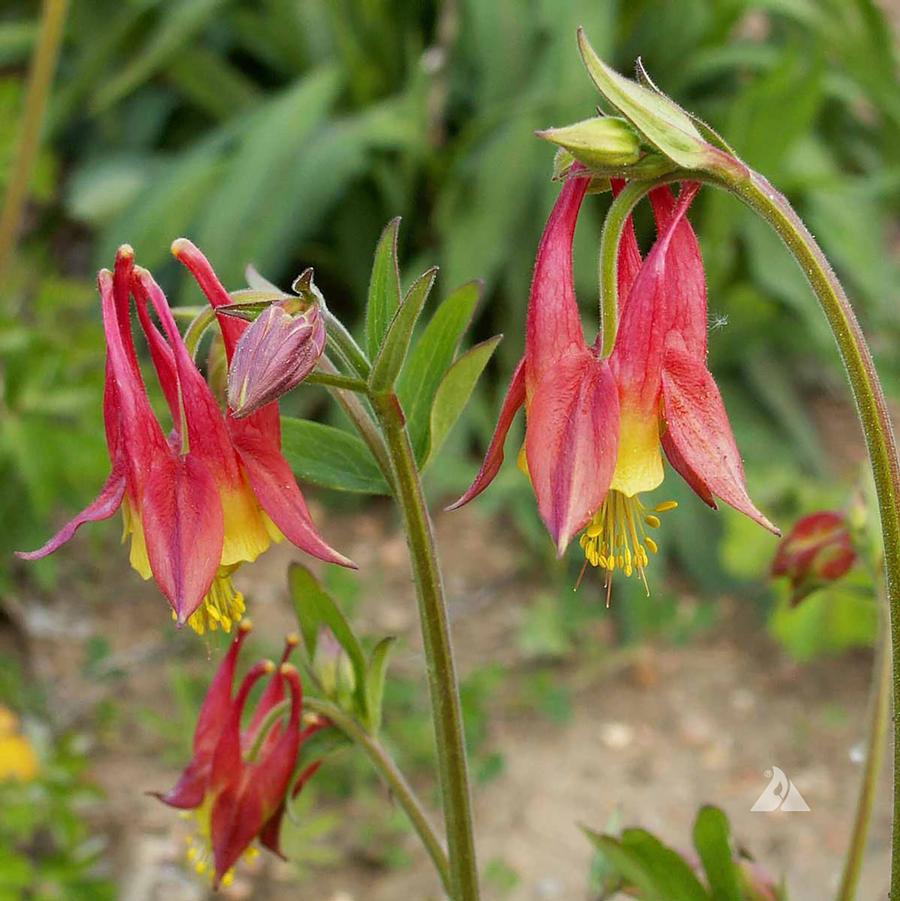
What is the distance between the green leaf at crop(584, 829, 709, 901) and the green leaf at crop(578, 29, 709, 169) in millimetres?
476

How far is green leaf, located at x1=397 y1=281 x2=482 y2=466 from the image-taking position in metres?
1.01

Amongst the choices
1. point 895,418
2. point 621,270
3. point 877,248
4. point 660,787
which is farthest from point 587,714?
point 621,270

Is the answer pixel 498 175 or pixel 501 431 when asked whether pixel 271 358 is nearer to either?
pixel 501 431

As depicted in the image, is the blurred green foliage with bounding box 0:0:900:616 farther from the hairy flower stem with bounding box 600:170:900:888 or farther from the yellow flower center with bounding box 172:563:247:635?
the hairy flower stem with bounding box 600:170:900:888

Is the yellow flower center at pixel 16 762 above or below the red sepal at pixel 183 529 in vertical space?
below

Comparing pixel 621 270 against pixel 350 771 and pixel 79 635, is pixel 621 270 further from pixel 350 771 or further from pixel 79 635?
pixel 79 635

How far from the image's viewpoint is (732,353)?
3.60 meters

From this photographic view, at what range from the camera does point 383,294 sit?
38.3 inches

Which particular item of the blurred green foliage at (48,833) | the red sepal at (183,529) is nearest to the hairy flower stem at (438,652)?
the red sepal at (183,529)

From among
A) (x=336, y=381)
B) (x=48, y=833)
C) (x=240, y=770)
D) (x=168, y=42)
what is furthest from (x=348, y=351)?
(x=168, y=42)

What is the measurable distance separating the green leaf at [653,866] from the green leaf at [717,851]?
16mm

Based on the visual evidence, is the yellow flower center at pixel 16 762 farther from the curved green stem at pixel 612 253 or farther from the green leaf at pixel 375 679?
the curved green stem at pixel 612 253

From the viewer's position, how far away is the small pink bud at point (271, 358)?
816mm

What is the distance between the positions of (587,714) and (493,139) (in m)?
1.48
